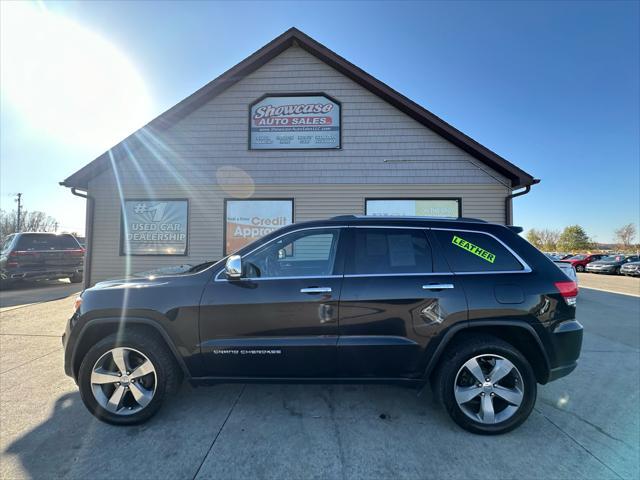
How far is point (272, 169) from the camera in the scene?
770cm

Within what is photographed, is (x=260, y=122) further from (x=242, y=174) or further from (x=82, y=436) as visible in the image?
(x=82, y=436)

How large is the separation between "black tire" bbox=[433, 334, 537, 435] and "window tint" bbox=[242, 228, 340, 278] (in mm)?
1307

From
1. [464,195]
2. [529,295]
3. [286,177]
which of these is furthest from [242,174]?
[529,295]

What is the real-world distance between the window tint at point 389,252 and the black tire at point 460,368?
2.51 ft

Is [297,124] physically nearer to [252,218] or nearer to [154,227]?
[252,218]

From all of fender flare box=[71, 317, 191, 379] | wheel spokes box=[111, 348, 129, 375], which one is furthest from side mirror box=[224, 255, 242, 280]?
wheel spokes box=[111, 348, 129, 375]

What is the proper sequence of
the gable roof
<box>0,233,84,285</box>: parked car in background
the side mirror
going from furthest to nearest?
<box>0,233,84,285</box>: parked car in background → the gable roof → the side mirror

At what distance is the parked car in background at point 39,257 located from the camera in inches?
384

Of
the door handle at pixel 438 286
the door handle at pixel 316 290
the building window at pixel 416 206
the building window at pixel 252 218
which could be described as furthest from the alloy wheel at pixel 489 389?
the building window at pixel 252 218

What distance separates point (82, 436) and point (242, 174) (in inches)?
241

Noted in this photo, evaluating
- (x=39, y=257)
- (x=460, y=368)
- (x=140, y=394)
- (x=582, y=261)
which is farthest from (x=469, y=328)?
(x=582, y=261)

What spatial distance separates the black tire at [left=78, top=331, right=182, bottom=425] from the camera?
8.77 feet

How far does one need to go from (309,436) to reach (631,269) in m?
29.9

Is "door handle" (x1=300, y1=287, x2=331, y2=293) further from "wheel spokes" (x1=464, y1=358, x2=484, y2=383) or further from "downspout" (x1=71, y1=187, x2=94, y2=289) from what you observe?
"downspout" (x1=71, y1=187, x2=94, y2=289)
